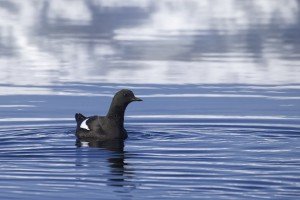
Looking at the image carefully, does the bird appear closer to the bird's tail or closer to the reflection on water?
the bird's tail

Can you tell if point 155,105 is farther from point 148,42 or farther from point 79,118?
point 148,42

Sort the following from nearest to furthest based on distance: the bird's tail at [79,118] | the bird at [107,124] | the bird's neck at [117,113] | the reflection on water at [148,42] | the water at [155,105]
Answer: the water at [155,105] → the bird at [107,124] → the bird's tail at [79,118] → the bird's neck at [117,113] → the reflection on water at [148,42]

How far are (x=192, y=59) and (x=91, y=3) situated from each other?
19.9 metres

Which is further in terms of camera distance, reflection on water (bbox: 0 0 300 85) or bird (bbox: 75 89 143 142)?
reflection on water (bbox: 0 0 300 85)

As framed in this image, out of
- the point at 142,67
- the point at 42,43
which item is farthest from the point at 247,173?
the point at 42,43

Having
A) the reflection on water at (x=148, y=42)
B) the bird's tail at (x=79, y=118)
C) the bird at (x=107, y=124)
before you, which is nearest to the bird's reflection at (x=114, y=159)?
the bird at (x=107, y=124)

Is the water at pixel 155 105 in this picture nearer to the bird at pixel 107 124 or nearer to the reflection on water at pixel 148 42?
the reflection on water at pixel 148 42

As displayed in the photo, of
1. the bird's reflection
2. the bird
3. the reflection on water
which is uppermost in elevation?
the reflection on water

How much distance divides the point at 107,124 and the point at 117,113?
231 millimetres

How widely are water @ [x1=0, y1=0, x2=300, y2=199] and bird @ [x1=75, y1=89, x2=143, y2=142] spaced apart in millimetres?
235

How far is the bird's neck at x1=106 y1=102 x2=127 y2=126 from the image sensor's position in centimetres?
2061

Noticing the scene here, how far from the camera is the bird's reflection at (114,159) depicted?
16531mm

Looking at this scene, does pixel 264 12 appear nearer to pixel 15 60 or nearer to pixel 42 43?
pixel 42 43

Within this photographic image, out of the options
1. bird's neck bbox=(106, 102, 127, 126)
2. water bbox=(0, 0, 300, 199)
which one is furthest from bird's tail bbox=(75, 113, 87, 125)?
bird's neck bbox=(106, 102, 127, 126)
